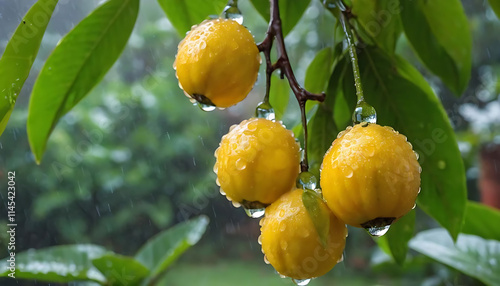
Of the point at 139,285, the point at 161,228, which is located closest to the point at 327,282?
the point at 161,228

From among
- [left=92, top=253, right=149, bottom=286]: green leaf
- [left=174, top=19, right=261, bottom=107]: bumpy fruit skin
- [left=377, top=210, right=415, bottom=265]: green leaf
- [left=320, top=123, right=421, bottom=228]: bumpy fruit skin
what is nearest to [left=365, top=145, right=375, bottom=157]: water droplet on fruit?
[left=320, top=123, right=421, bottom=228]: bumpy fruit skin

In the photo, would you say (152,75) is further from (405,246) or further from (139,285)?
(405,246)

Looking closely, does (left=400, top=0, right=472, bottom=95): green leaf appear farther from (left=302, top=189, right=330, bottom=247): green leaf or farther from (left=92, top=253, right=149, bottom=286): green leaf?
(left=92, top=253, right=149, bottom=286): green leaf

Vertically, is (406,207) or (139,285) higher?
(406,207)

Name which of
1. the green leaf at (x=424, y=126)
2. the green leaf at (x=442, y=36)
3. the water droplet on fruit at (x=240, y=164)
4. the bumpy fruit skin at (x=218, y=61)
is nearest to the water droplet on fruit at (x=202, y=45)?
the bumpy fruit skin at (x=218, y=61)

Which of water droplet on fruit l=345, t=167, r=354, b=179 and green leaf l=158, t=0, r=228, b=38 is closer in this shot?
water droplet on fruit l=345, t=167, r=354, b=179

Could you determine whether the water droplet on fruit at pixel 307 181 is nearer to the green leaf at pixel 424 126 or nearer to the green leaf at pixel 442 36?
the green leaf at pixel 424 126
